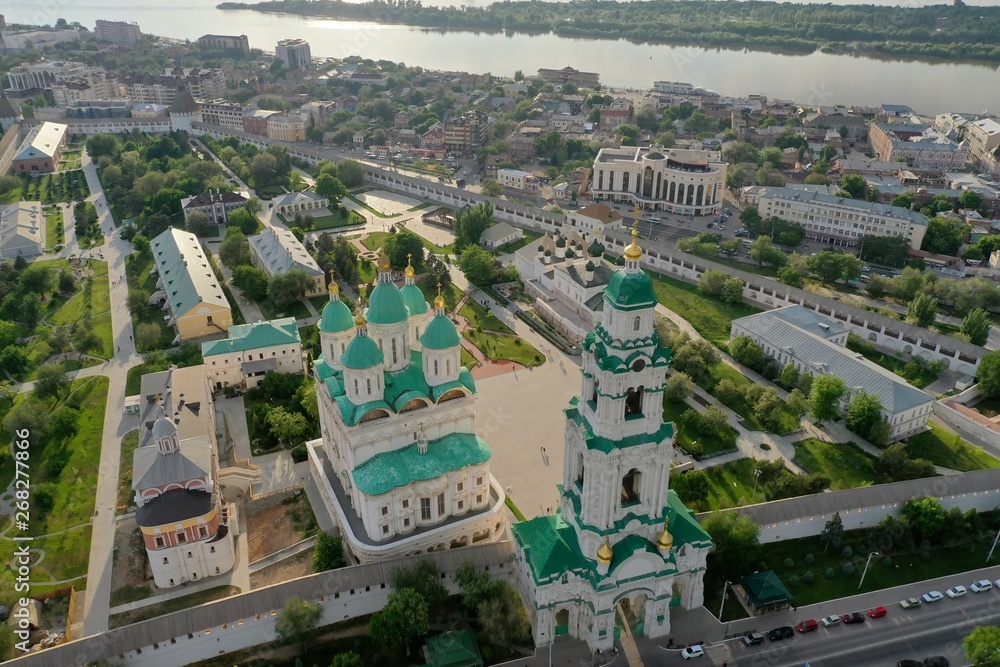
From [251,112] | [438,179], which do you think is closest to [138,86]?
[251,112]

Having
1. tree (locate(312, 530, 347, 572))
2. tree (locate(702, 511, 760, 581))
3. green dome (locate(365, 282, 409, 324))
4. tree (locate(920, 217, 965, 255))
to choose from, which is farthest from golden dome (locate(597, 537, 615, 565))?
tree (locate(920, 217, 965, 255))

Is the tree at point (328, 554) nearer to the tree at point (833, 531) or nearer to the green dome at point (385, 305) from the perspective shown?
the green dome at point (385, 305)

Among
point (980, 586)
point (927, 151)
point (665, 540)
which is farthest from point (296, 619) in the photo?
point (927, 151)

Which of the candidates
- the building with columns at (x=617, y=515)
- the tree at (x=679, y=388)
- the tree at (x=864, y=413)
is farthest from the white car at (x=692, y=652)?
the tree at (x=864, y=413)

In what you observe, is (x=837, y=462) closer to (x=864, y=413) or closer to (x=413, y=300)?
(x=864, y=413)

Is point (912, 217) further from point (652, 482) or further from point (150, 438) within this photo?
point (150, 438)

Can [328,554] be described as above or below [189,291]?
below

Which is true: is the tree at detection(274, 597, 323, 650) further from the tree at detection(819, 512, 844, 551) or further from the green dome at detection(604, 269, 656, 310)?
the tree at detection(819, 512, 844, 551)

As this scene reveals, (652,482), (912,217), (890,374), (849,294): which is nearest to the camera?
(652,482)
